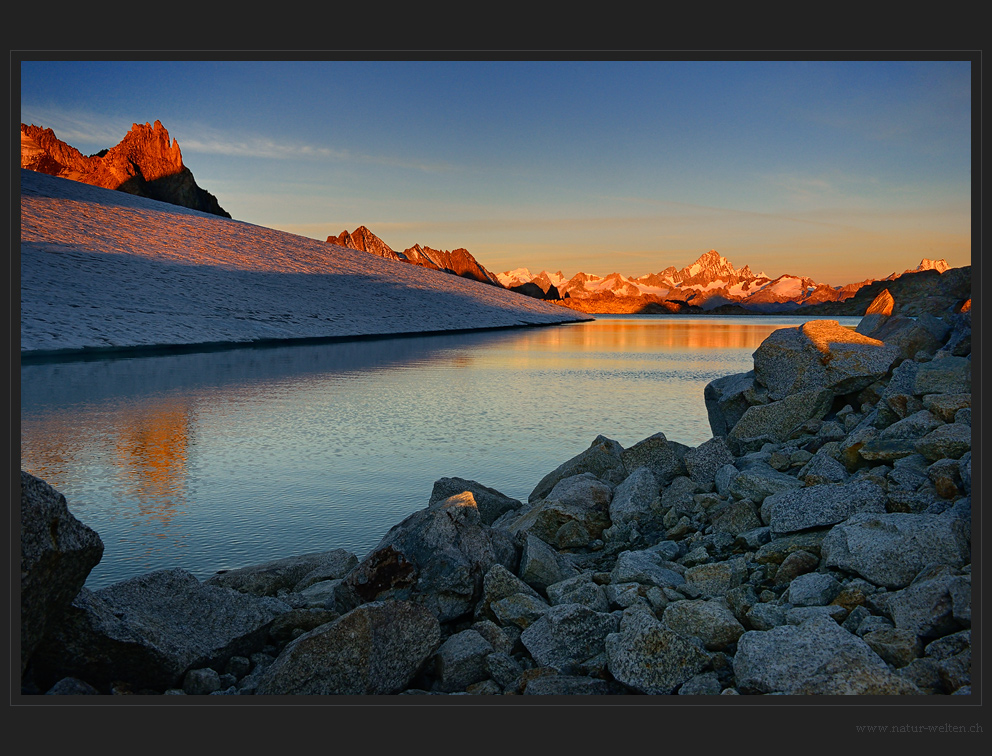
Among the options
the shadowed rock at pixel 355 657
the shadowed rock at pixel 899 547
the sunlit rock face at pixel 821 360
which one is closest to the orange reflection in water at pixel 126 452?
the shadowed rock at pixel 355 657

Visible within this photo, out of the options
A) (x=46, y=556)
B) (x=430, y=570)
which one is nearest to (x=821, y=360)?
(x=430, y=570)

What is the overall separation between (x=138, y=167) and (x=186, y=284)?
246 feet

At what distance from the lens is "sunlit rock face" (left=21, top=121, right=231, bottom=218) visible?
310 ft

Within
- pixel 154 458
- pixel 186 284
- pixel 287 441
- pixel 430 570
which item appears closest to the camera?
pixel 430 570

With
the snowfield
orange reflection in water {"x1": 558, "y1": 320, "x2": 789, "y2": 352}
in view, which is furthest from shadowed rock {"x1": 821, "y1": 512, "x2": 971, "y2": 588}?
orange reflection in water {"x1": 558, "y1": 320, "x2": 789, "y2": 352}

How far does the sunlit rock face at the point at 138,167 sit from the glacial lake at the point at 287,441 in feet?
297

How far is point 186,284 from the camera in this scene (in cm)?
4009

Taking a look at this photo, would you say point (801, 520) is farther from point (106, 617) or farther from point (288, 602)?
point (106, 617)

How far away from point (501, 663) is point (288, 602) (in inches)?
73.0

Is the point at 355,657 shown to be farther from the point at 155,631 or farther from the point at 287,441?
the point at 287,441

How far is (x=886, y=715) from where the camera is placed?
7.16 feet

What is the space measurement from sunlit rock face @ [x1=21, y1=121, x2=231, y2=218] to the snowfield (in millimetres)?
46464

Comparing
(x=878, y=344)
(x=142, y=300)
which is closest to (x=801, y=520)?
(x=878, y=344)

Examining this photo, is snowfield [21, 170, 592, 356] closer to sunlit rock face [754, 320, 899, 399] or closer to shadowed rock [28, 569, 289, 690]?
shadowed rock [28, 569, 289, 690]
